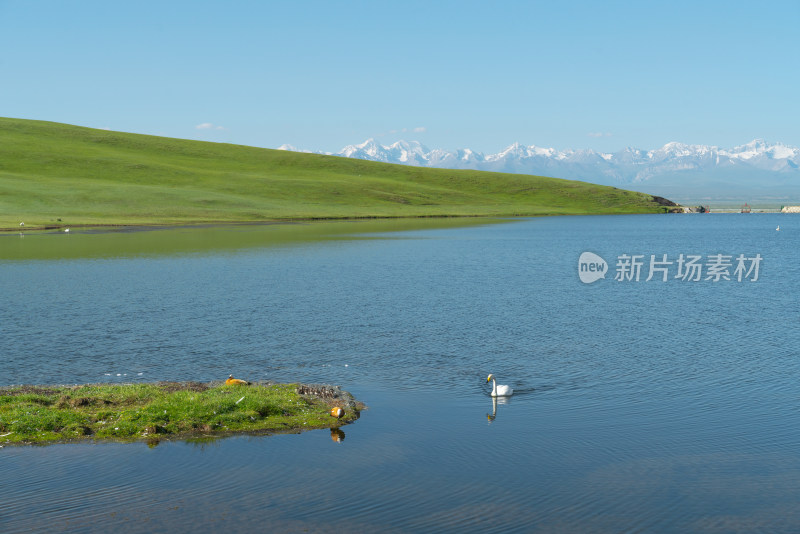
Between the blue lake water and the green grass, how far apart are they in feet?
2.64

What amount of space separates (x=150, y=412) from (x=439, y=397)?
921cm

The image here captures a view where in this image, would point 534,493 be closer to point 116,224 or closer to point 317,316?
point 317,316

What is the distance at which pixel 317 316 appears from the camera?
41344 mm

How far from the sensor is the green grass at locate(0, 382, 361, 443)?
71.4 feet

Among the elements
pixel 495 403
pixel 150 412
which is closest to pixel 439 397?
pixel 495 403

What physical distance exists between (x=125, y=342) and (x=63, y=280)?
88.3 feet

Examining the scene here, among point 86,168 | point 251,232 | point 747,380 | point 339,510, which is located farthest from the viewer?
point 86,168

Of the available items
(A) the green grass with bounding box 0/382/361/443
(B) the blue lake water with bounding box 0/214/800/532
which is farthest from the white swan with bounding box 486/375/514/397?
(A) the green grass with bounding box 0/382/361/443

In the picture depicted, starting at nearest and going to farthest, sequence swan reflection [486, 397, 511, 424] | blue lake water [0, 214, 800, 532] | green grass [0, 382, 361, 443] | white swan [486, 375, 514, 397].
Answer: blue lake water [0, 214, 800, 532], green grass [0, 382, 361, 443], swan reflection [486, 397, 511, 424], white swan [486, 375, 514, 397]

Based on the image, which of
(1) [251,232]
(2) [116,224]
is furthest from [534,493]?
(2) [116,224]

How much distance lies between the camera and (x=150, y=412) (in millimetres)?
22750

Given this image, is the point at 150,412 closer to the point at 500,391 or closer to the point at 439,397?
the point at 439,397

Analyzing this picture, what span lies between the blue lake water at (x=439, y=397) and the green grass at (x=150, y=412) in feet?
2.64

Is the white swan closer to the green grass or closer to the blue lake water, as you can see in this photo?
the blue lake water
